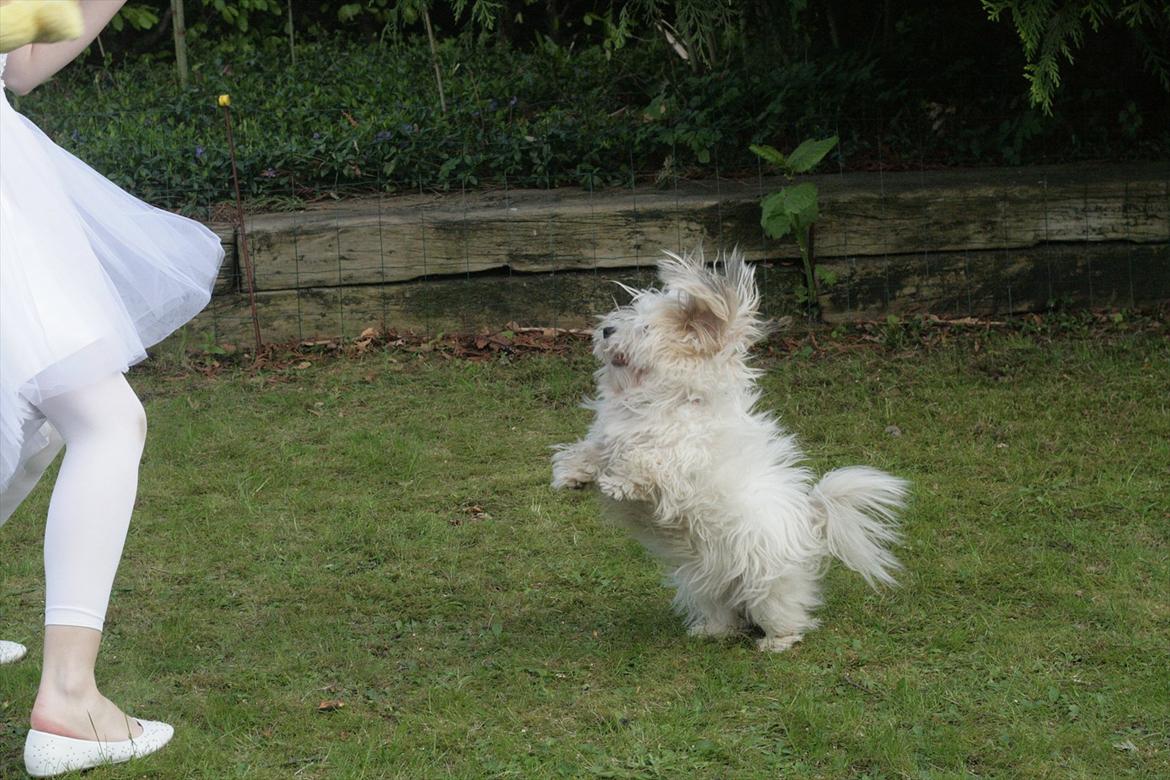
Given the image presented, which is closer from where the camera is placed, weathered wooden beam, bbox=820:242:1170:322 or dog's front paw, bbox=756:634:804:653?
dog's front paw, bbox=756:634:804:653

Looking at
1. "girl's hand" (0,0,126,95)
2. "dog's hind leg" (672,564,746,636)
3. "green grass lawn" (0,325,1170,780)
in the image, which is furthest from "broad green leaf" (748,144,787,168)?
"girl's hand" (0,0,126,95)

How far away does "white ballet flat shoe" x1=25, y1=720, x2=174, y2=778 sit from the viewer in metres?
3.05

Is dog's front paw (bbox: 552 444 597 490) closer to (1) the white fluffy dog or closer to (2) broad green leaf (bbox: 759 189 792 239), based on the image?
(1) the white fluffy dog

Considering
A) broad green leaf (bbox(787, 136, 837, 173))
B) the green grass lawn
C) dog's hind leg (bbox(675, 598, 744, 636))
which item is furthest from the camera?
broad green leaf (bbox(787, 136, 837, 173))

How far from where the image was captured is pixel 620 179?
7938 mm

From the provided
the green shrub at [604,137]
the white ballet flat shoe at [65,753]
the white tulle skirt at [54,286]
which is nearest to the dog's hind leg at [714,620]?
the white ballet flat shoe at [65,753]

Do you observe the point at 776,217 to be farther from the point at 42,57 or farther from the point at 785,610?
the point at 42,57

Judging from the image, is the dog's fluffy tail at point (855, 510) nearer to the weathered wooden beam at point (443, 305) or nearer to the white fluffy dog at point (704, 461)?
the white fluffy dog at point (704, 461)

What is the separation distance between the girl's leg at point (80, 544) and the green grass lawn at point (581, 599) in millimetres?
261

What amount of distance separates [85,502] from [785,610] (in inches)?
76.6

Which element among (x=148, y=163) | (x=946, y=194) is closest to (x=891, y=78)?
(x=946, y=194)

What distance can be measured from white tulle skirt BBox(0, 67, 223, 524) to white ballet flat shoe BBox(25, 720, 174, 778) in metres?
0.59

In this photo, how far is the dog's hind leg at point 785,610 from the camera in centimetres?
384

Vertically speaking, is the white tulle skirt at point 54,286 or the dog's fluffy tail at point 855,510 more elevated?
the white tulle skirt at point 54,286
